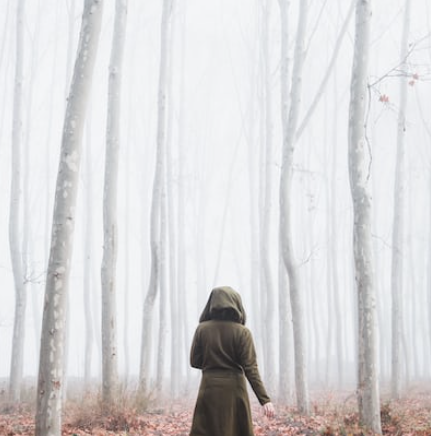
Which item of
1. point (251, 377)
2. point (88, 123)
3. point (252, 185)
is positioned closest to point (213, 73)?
point (252, 185)

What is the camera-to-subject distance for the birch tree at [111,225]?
28.4ft

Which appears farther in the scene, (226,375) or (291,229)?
(291,229)

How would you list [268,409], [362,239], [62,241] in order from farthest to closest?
[362,239] → [62,241] → [268,409]

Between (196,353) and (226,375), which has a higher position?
(196,353)

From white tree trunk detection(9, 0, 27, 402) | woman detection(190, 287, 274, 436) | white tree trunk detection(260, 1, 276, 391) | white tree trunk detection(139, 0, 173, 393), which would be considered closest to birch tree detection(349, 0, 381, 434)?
woman detection(190, 287, 274, 436)

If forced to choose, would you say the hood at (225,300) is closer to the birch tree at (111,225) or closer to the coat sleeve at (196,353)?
the coat sleeve at (196,353)

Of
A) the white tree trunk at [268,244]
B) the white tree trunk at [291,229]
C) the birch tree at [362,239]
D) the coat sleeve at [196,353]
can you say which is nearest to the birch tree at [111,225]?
the white tree trunk at [291,229]

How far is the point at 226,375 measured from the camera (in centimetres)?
450

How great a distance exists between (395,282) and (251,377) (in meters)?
11.4

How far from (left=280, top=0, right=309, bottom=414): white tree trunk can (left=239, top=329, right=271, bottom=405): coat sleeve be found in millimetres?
5756

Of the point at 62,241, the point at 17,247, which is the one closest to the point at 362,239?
the point at 62,241

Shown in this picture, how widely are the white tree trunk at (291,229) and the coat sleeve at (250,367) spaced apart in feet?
18.9

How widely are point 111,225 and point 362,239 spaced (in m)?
4.03

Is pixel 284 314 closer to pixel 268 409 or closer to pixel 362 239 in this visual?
pixel 362 239
